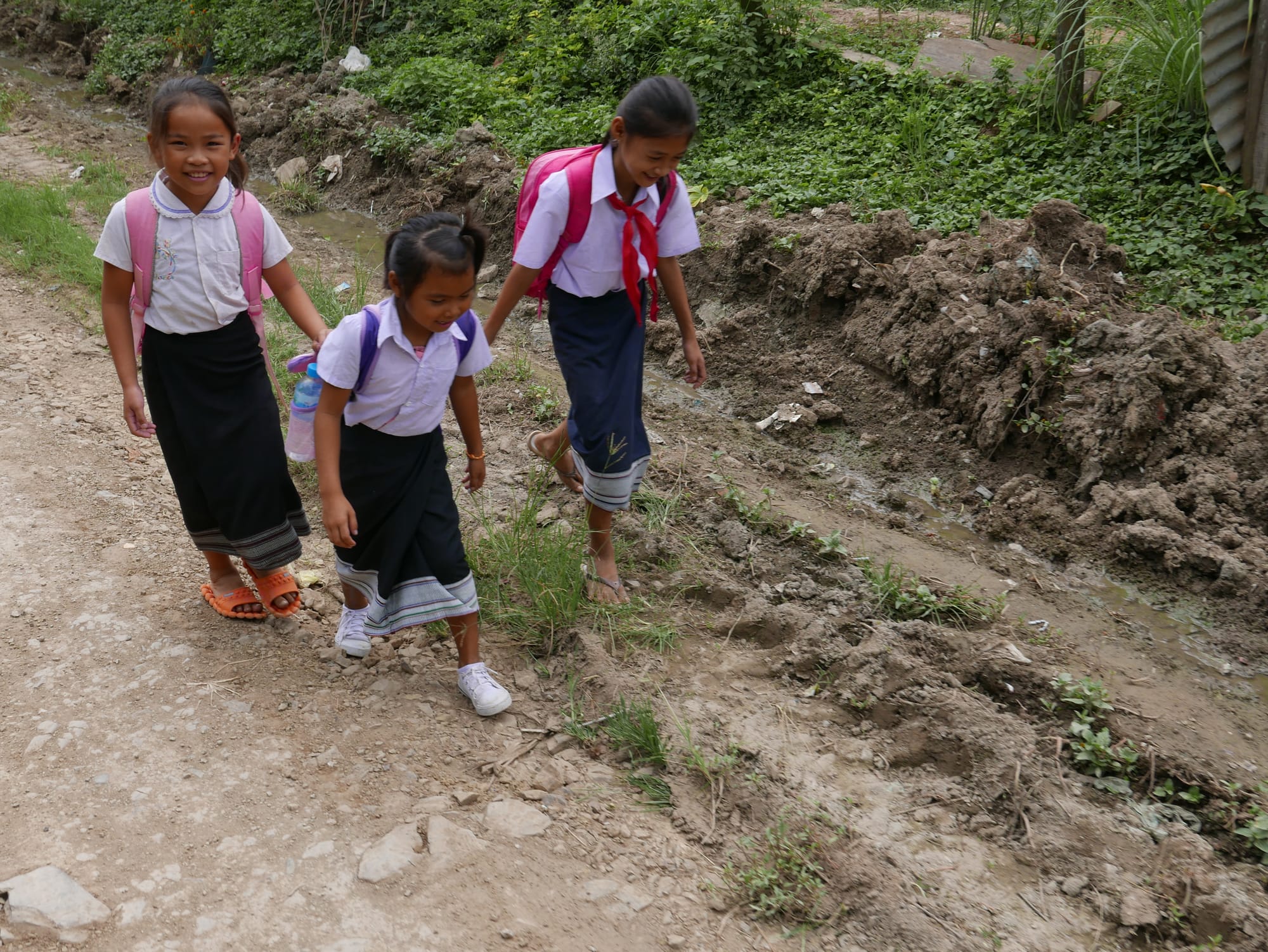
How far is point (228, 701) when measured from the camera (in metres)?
2.91

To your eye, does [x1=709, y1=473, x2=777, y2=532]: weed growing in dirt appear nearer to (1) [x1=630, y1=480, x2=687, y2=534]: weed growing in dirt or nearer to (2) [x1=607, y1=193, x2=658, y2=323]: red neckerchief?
(1) [x1=630, y1=480, x2=687, y2=534]: weed growing in dirt

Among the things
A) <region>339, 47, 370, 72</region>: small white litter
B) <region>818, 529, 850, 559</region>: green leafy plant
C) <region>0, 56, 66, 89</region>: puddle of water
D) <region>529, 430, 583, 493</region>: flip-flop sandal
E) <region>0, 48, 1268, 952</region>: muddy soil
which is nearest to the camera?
<region>0, 48, 1268, 952</region>: muddy soil

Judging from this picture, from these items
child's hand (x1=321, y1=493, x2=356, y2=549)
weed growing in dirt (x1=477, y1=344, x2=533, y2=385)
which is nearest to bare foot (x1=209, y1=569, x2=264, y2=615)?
child's hand (x1=321, y1=493, x2=356, y2=549)

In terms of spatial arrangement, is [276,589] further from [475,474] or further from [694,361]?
[694,361]

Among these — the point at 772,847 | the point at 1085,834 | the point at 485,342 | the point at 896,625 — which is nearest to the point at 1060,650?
the point at 896,625

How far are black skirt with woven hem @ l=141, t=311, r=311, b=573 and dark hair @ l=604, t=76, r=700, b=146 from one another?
1.25 meters

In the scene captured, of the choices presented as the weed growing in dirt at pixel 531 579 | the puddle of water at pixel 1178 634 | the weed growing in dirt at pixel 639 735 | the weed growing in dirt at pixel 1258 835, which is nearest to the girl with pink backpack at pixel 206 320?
the weed growing in dirt at pixel 531 579

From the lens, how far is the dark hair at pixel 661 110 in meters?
2.80

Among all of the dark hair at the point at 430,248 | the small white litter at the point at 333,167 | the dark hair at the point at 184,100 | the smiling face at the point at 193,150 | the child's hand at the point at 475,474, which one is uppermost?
the dark hair at the point at 184,100

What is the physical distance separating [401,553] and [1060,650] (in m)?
2.23

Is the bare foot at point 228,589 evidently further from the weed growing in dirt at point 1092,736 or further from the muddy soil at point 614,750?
the weed growing in dirt at point 1092,736

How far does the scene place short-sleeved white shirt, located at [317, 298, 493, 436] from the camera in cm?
250

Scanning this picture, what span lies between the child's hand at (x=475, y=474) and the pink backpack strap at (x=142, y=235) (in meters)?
0.98

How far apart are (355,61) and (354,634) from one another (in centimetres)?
798
